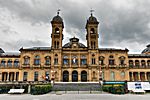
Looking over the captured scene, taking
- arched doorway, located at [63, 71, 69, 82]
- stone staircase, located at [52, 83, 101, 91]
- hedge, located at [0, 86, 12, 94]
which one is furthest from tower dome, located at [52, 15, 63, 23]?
hedge, located at [0, 86, 12, 94]

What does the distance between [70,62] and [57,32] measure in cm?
A: 1059

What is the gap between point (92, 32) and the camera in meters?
57.6

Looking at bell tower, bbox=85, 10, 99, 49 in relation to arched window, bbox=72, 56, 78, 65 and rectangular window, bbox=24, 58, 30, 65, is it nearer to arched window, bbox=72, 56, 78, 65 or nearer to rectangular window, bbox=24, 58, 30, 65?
arched window, bbox=72, 56, 78, 65

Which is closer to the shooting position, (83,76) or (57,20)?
(83,76)

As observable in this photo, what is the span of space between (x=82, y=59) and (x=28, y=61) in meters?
16.9

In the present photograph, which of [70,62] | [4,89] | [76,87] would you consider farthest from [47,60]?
[4,89]

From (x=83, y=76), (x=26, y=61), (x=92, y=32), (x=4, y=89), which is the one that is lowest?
(x=4, y=89)

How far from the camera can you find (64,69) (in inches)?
2124

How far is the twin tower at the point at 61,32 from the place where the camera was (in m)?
55.3

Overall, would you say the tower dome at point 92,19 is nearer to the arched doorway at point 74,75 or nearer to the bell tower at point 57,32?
the bell tower at point 57,32

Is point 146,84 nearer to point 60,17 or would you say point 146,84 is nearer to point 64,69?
point 64,69

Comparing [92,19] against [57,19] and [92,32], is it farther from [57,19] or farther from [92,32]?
[57,19]

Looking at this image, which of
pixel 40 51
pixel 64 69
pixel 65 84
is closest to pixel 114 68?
pixel 64 69

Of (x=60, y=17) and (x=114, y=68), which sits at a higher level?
(x=60, y=17)
